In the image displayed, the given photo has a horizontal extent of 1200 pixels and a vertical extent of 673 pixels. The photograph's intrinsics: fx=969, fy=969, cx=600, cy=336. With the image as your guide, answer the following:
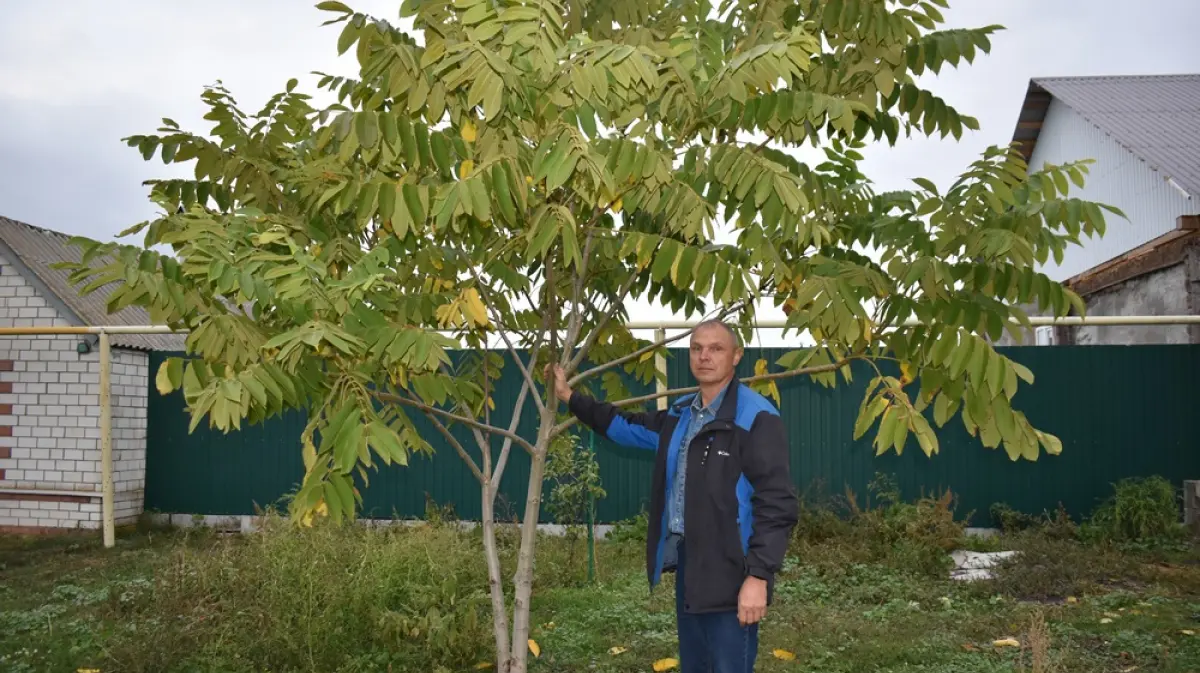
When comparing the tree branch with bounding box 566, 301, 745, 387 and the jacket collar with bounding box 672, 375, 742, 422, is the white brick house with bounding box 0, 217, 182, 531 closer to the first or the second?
the tree branch with bounding box 566, 301, 745, 387

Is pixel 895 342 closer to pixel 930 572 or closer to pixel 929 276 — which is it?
pixel 929 276

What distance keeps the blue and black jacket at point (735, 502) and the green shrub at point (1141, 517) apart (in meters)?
6.87

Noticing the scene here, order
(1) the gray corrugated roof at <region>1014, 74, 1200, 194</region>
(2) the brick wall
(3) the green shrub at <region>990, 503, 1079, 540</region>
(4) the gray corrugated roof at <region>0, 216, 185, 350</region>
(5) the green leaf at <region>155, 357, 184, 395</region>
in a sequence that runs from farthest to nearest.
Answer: (1) the gray corrugated roof at <region>1014, 74, 1200, 194</region>, (4) the gray corrugated roof at <region>0, 216, 185, 350</region>, (2) the brick wall, (3) the green shrub at <region>990, 503, 1079, 540</region>, (5) the green leaf at <region>155, 357, 184, 395</region>

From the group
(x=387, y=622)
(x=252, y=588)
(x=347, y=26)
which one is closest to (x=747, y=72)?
(x=347, y=26)

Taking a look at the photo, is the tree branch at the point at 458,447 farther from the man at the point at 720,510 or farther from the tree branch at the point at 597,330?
the man at the point at 720,510

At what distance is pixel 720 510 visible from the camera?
4.03 m

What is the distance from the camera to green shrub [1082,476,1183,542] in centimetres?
951

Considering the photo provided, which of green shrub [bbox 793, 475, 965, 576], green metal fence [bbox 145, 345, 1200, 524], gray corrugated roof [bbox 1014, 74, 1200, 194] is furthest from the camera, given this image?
gray corrugated roof [bbox 1014, 74, 1200, 194]

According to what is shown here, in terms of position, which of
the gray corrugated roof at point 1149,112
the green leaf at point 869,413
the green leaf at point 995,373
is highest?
the gray corrugated roof at point 1149,112

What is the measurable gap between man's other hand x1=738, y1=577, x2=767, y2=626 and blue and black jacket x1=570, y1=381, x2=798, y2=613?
3 cm

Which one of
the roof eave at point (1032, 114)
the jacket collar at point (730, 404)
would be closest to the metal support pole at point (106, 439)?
the jacket collar at point (730, 404)

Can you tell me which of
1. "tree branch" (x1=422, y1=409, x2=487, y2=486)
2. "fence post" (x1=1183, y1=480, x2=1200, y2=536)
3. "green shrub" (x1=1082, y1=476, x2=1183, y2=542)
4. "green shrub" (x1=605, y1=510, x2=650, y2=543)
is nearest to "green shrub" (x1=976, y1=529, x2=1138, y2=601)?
"green shrub" (x1=1082, y1=476, x2=1183, y2=542)

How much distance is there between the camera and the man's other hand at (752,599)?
3.84 metres

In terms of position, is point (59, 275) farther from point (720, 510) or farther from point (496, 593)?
point (720, 510)
